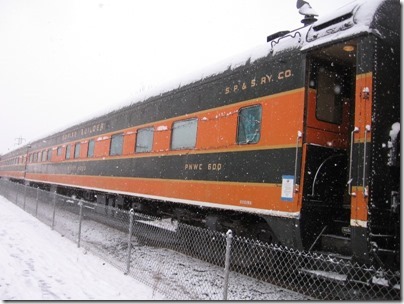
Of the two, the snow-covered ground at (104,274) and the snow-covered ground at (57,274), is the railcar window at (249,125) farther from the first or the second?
the snow-covered ground at (57,274)

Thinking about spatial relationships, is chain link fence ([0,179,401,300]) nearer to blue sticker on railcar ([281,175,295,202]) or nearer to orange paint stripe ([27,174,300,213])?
orange paint stripe ([27,174,300,213])

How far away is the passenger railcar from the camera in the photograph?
4777mm

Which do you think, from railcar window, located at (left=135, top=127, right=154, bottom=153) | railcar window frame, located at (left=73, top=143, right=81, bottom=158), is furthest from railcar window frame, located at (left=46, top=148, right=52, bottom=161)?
railcar window, located at (left=135, top=127, right=154, bottom=153)

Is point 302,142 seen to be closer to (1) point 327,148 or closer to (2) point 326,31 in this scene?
(1) point 327,148

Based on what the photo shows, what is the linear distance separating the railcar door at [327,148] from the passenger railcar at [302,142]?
16mm

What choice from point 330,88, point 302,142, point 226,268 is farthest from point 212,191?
point 330,88

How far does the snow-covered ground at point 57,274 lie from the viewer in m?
4.99

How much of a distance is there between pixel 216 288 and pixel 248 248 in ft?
2.87

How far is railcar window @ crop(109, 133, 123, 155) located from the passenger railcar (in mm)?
Answer: 2438

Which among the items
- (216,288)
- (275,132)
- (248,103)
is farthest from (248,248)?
(248,103)

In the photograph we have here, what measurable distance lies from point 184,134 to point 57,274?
3517mm

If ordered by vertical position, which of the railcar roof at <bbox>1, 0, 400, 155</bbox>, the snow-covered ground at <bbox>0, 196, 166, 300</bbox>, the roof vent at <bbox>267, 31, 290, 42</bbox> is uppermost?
the roof vent at <bbox>267, 31, 290, 42</bbox>

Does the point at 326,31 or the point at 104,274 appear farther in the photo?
the point at 104,274

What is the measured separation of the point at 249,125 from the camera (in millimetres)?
6398
